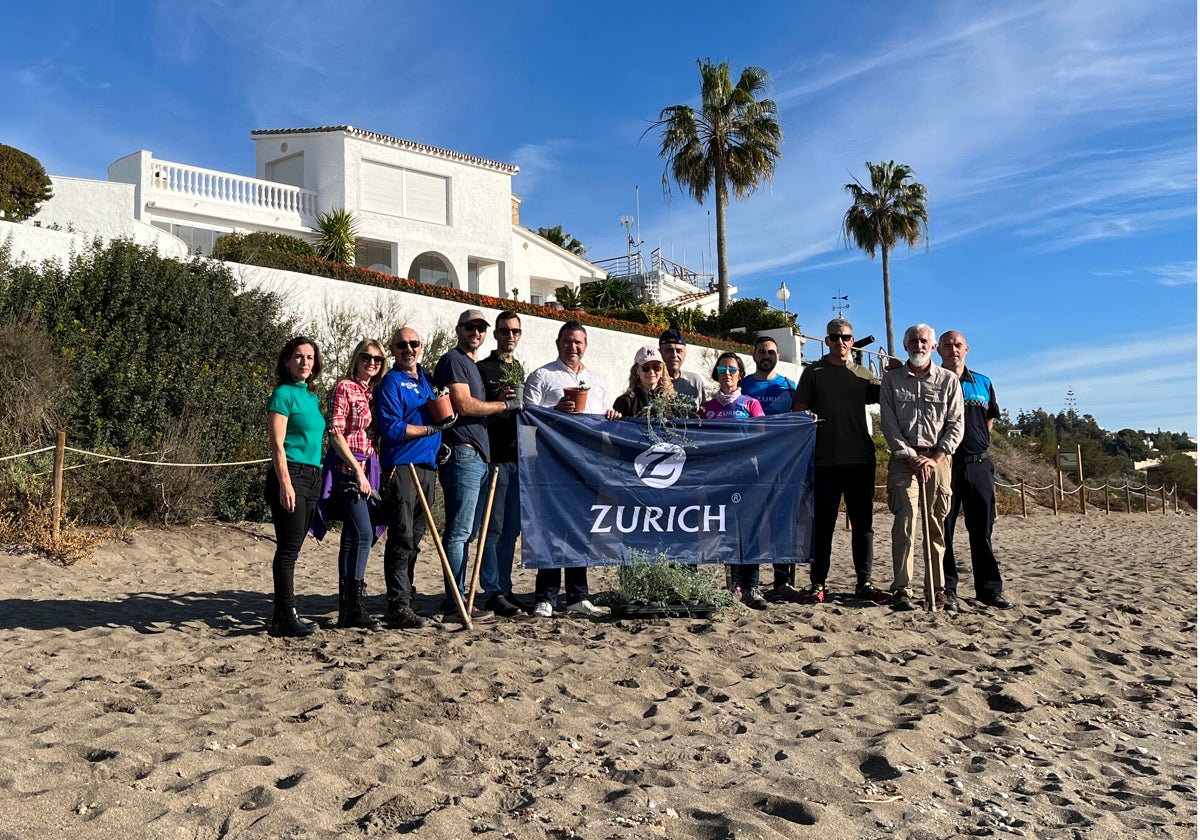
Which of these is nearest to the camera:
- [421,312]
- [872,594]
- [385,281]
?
[872,594]

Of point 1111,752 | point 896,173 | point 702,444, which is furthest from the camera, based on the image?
point 896,173

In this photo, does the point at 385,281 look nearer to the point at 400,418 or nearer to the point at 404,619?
the point at 400,418

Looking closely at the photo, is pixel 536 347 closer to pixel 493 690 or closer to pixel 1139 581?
pixel 1139 581

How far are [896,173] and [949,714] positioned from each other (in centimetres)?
3567

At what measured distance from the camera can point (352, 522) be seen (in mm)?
5594

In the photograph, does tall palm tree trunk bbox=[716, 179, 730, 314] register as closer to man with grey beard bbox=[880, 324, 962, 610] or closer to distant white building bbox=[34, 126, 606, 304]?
distant white building bbox=[34, 126, 606, 304]

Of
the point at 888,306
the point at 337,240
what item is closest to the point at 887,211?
the point at 888,306

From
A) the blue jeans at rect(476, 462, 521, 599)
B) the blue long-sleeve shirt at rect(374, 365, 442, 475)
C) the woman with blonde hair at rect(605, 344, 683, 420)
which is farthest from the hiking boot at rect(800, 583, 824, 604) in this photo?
the blue long-sleeve shirt at rect(374, 365, 442, 475)

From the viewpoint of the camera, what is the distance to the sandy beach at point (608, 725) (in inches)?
118

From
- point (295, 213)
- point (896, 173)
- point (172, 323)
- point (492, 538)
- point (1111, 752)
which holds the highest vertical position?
point (896, 173)

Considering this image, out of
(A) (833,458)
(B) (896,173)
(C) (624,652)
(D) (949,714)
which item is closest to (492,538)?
(C) (624,652)

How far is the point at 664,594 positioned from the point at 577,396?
1.43m

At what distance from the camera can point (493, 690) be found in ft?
14.2

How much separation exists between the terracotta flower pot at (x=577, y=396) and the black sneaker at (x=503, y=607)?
4.37 feet
